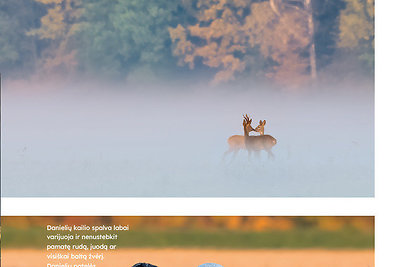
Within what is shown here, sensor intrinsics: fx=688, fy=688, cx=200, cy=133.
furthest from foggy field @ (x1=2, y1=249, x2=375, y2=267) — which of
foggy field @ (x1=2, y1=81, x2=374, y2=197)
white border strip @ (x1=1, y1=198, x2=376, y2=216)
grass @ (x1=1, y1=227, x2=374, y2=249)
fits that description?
foggy field @ (x1=2, y1=81, x2=374, y2=197)

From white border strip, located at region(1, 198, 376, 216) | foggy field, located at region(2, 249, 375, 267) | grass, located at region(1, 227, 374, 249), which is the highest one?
white border strip, located at region(1, 198, 376, 216)

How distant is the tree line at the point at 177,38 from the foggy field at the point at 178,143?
0.23m

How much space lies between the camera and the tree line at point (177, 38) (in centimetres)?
708

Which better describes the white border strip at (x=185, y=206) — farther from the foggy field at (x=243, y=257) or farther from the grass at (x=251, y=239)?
the foggy field at (x=243, y=257)

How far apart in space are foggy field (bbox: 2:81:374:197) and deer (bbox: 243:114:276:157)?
0.20 ft

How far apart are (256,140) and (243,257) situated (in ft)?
3.92

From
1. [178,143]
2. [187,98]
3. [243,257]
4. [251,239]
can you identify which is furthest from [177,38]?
[243,257]

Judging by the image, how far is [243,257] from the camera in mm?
6641

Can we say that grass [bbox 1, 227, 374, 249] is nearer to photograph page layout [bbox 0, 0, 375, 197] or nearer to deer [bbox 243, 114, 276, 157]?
photograph page layout [bbox 0, 0, 375, 197]

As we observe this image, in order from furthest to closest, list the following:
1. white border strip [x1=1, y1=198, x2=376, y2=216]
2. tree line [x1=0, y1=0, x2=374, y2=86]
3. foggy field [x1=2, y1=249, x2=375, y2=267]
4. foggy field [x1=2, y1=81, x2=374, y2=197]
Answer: tree line [x1=0, y1=0, x2=374, y2=86] < foggy field [x1=2, y1=81, x2=374, y2=197] < white border strip [x1=1, y1=198, x2=376, y2=216] < foggy field [x1=2, y1=249, x2=375, y2=267]

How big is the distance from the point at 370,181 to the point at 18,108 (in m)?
3.65

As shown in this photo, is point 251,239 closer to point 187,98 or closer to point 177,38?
point 187,98

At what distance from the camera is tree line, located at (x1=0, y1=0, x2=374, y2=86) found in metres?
7.08

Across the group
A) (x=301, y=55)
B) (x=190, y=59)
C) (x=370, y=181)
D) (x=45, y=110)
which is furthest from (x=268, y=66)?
(x=45, y=110)
